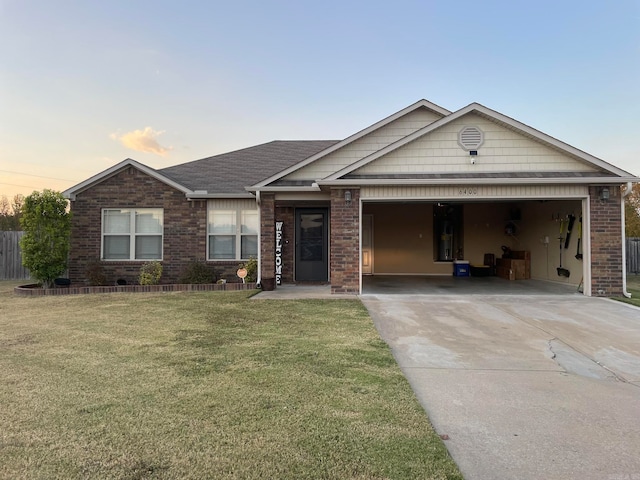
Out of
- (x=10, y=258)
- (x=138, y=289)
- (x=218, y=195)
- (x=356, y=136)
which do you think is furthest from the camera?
(x=10, y=258)

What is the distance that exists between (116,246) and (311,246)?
6.29 metres

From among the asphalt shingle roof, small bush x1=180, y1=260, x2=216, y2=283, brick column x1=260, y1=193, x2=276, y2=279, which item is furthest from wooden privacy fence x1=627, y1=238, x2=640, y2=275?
small bush x1=180, y1=260, x2=216, y2=283

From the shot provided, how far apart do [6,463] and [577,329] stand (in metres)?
7.27

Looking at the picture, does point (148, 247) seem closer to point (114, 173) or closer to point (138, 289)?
point (138, 289)

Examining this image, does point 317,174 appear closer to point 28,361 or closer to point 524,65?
point 28,361

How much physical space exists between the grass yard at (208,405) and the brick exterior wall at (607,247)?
7.05 metres

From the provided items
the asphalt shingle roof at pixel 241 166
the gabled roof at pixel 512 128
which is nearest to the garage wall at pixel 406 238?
the asphalt shingle roof at pixel 241 166

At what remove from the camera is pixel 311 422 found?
111 inches

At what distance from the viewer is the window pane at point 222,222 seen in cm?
1184

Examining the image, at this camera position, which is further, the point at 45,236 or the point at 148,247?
the point at 148,247

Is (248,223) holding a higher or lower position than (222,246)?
higher

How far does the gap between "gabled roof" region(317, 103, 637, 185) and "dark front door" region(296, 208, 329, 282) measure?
9.54 ft

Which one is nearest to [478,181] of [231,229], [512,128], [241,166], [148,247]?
[512,128]

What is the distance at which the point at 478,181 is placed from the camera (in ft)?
29.6
